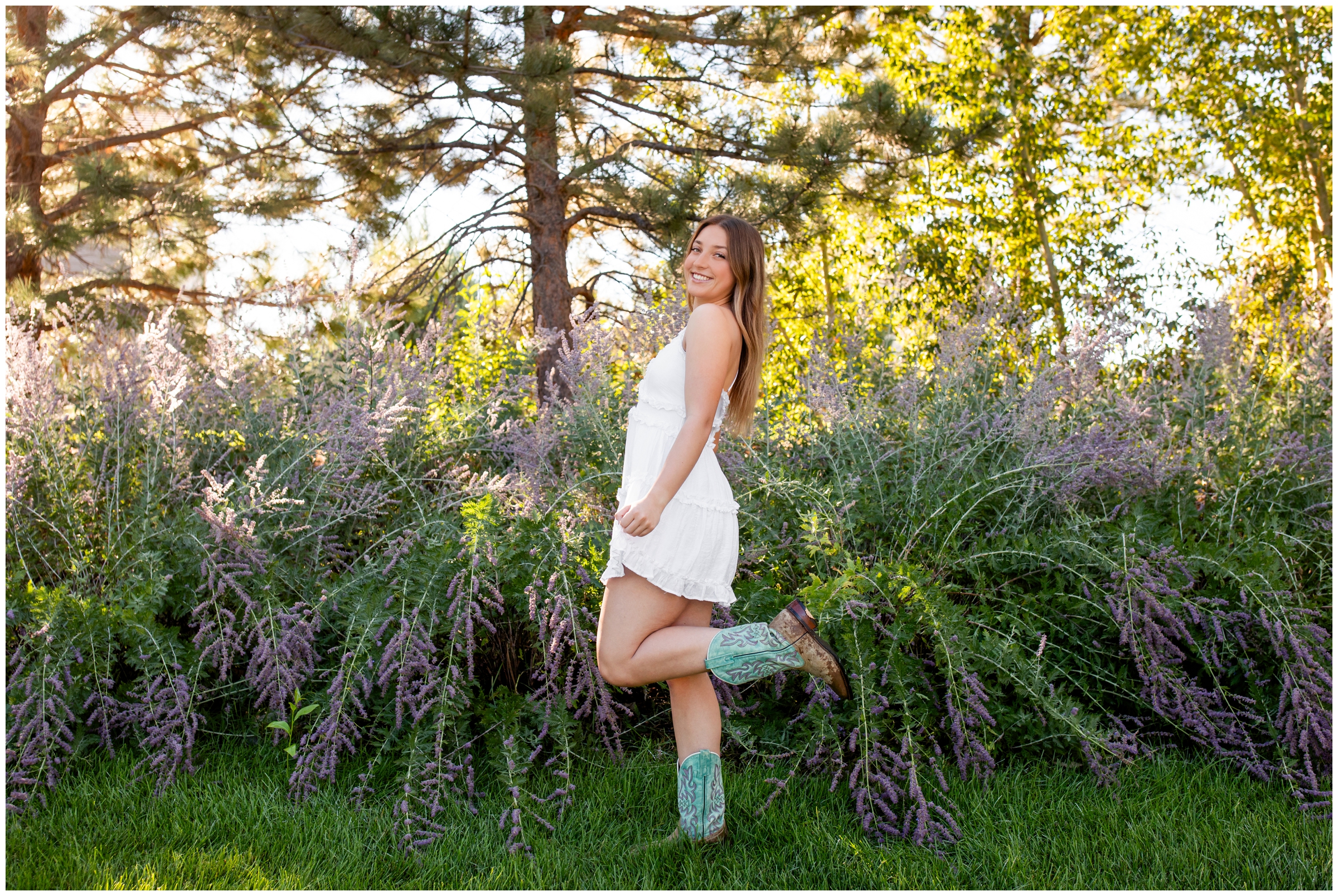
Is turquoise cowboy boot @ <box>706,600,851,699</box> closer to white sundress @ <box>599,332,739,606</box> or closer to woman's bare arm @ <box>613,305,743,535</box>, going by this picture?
white sundress @ <box>599,332,739,606</box>

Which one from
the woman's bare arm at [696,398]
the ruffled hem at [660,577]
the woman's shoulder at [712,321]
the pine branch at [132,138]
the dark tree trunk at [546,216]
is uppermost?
the pine branch at [132,138]

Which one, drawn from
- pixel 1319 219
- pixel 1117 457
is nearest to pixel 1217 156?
pixel 1319 219

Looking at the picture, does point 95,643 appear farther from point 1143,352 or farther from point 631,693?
point 1143,352

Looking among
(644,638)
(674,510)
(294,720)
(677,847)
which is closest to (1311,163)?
(674,510)

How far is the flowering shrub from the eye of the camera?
264 centimetres

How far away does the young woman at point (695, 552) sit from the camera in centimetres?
229

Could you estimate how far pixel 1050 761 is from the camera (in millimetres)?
2873

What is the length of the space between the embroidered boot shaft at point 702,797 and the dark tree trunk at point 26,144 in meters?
7.52

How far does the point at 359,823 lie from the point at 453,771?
0.28m

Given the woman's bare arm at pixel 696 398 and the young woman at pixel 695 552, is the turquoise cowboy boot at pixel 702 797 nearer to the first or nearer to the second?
the young woman at pixel 695 552

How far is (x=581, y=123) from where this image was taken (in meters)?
6.59

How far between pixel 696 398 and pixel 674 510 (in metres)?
0.29

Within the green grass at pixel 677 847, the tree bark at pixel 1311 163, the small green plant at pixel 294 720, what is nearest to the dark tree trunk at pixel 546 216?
the small green plant at pixel 294 720

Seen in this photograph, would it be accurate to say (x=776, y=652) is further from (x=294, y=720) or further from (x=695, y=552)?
(x=294, y=720)
